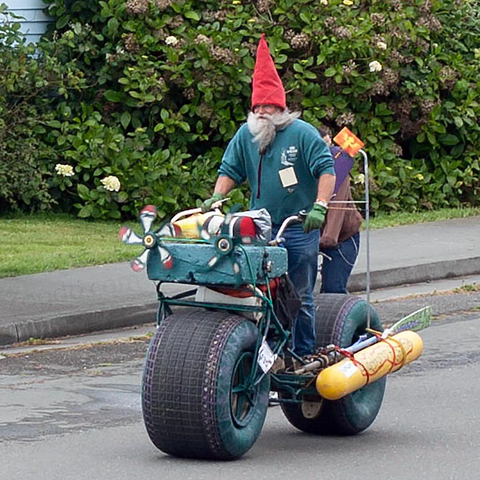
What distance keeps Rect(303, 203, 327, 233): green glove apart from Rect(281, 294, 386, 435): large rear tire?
2.40 feet

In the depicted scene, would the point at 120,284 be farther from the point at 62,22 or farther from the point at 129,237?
the point at 129,237

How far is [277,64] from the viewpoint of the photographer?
16.3 meters

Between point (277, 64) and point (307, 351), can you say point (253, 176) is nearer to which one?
point (307, 351)

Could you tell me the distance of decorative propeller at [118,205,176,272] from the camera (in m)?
6.04

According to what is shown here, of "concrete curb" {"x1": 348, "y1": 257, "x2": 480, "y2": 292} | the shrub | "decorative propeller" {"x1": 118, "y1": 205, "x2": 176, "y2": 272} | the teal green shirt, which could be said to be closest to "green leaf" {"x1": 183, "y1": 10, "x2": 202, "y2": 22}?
the shrub

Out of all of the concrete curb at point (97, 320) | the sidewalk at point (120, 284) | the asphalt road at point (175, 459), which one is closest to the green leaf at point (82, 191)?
the sidewalk at point (120, 284)

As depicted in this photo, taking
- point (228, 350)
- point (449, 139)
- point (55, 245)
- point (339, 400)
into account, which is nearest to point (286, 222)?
→ point (228, 350)

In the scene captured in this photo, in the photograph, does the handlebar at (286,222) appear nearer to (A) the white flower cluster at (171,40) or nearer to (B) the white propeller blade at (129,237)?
(B) the white propeller blade at (129,237)

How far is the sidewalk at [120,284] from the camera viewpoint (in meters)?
10.3

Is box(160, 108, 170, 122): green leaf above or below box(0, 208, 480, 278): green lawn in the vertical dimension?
above

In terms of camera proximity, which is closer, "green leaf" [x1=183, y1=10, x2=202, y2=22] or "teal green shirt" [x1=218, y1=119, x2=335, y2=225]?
"teal green shirt" [x1=218, y1=119, x2=335, y2=225]

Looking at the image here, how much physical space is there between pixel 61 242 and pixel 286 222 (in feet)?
26.3

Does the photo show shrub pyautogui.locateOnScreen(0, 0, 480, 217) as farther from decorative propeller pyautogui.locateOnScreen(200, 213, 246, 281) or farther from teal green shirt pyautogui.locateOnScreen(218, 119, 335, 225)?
decorative propeller pyautogui.locateOnScreen(200, 213, 246, 281)

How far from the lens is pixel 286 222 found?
6461 mm
